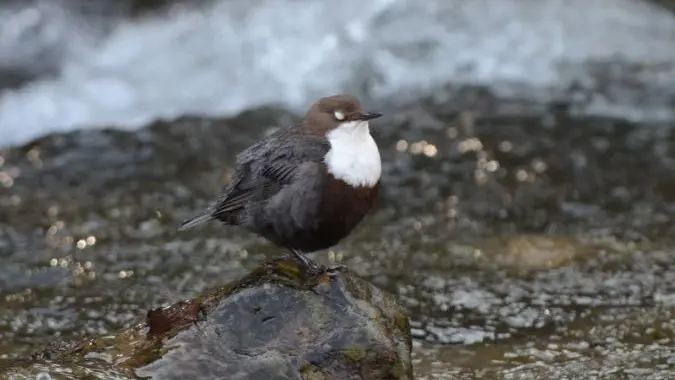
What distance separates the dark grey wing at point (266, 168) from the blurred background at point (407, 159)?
1.05m

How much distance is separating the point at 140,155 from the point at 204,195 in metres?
1.00

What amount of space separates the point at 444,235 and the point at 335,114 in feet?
8.84

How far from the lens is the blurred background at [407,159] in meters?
5.04

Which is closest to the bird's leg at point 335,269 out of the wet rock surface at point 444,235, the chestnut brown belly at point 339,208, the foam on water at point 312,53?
the chestnut brown belly at point 339,208

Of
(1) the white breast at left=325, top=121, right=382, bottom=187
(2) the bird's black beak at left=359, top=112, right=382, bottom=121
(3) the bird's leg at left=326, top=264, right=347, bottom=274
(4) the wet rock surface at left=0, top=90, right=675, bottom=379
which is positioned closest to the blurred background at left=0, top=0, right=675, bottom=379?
(4) the wet rock surface at left=0, top=90, right=675, bottom=379

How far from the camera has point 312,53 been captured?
9625mm

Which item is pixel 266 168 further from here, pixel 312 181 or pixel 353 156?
pixel 353 156

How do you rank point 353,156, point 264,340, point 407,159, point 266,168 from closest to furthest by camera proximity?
point 264,340 → point 353,156 → point 266,168 → point 407,159

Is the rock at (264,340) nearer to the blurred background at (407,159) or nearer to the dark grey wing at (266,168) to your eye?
the dark grey wing at (266,168)

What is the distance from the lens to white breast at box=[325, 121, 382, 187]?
3566 mm

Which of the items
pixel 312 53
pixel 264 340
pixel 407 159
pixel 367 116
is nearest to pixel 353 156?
pixel 367 116

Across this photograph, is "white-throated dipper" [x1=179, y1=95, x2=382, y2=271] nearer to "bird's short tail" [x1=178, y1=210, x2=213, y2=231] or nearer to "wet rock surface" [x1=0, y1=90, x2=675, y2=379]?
"bird's short tail" [x1=178, y1=210, x2=213, y2=231]

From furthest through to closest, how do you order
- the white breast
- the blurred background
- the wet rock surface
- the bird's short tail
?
the blurred background < the wet rock surface < the bird's short tail < the white breast

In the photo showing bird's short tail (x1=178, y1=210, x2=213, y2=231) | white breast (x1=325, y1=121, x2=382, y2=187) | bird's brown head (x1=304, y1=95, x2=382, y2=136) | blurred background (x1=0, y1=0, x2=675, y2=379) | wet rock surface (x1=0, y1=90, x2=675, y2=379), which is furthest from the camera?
blurred background (x1=0, y1=0, x2=675, y2=379)
